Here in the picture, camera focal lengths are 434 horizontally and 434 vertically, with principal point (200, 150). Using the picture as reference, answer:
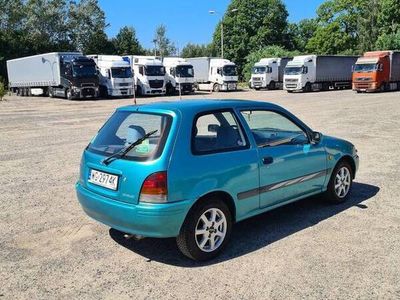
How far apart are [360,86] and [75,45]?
45.1m

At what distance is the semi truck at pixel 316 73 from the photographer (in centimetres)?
3894

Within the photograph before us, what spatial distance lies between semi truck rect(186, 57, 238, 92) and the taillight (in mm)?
39062

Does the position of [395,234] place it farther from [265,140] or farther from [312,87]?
[312,87]

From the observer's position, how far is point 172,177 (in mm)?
3990

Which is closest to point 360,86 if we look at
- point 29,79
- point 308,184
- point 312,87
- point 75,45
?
point 312,87

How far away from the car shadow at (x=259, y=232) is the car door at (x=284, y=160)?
0.35 metres

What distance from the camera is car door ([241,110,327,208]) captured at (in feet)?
16.0

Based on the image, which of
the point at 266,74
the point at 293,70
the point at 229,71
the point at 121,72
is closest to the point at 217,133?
the point at 121,72

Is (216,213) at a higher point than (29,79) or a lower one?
lower

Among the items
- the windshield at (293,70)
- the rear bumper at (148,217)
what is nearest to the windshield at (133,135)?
the rear bumper at (148,217)

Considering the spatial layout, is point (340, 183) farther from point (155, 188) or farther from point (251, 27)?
point (251, 27)

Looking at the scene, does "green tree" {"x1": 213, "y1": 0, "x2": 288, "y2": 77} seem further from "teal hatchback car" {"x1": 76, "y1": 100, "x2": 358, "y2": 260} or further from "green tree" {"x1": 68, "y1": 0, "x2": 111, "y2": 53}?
"teal hatchback car" {"x1": 76, "y1": 100, "x2": 358, "y2": 260}

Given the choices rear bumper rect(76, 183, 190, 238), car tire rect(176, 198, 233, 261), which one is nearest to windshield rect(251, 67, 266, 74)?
car tire rect(176, 198, 233, 261)

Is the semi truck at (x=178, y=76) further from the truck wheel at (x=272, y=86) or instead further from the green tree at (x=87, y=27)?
the green tree at (x=87, y=27)
